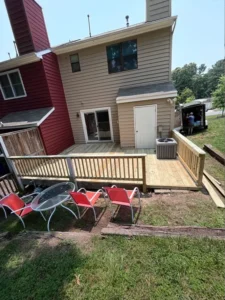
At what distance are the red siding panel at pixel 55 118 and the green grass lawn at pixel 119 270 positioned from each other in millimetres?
4951

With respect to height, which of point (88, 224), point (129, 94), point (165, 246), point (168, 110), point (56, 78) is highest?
point (56, 78)

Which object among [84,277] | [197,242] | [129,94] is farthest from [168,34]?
[84,277]

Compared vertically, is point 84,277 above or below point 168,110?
below

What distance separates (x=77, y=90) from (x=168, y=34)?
491 cm

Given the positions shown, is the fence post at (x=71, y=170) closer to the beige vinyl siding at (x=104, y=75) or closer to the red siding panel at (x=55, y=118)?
the red siding panel at (x=55, y=118)

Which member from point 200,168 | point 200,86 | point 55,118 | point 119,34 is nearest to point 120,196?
point 200,168

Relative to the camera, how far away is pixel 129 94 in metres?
6.18

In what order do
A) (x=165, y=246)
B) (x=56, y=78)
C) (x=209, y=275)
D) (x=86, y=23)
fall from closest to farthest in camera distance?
(x=209, y=275) → (x=165, y=246) → (x=56, y=78) → (x=86, y=23)

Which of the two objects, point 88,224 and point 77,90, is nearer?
point 88,224

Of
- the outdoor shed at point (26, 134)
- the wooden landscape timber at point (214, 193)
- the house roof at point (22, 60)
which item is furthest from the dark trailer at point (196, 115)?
the house roof at point (22, 60)

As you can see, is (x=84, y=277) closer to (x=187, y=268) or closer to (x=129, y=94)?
(x=187, y=268)

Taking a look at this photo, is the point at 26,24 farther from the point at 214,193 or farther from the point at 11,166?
the point at 214,193

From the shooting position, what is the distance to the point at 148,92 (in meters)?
5.93

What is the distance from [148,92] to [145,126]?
146 cm
